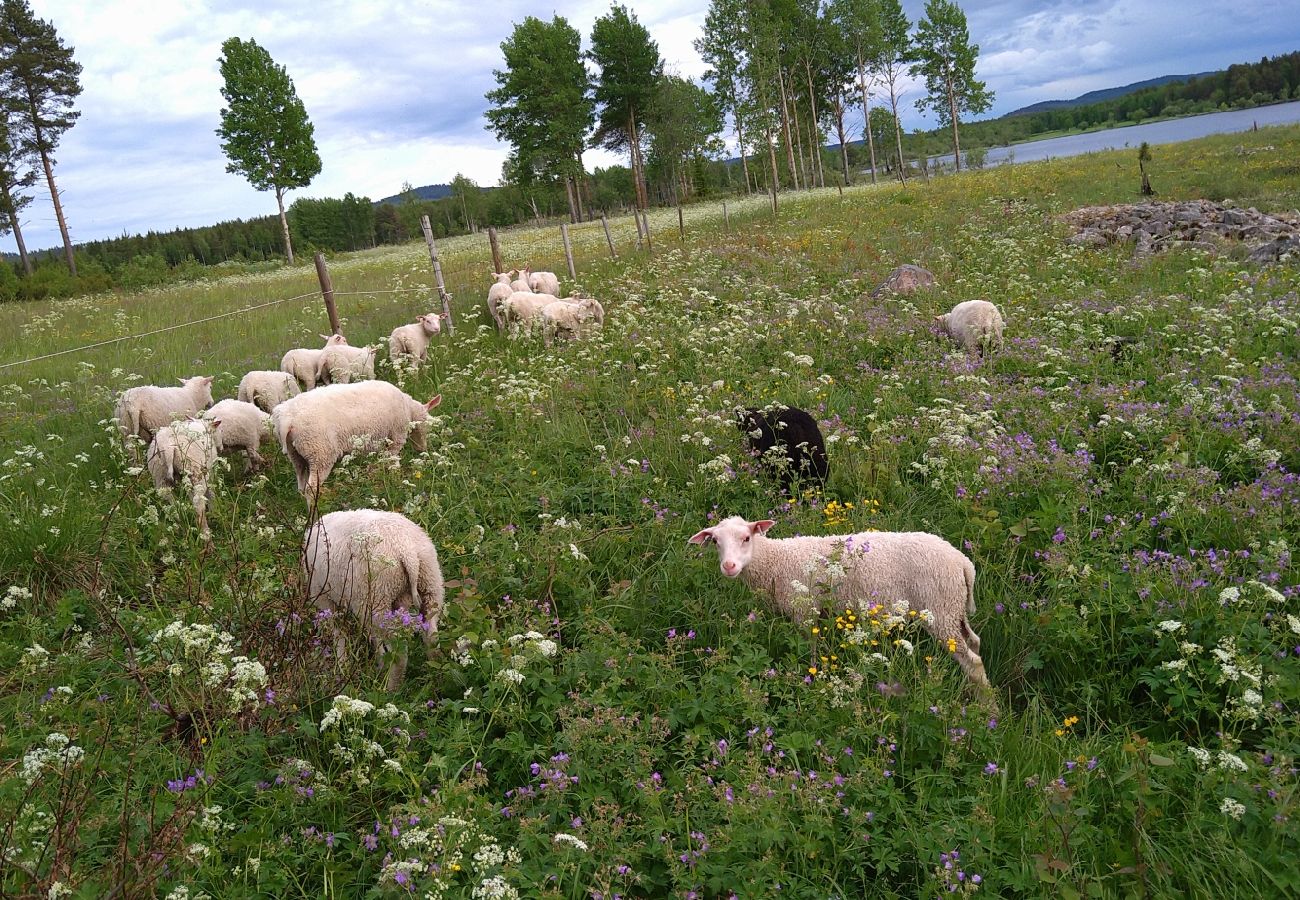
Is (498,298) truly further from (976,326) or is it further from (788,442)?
(788,442)

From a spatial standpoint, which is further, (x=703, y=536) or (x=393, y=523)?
(x=703, y=536)

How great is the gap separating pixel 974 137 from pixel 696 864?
146215 mm

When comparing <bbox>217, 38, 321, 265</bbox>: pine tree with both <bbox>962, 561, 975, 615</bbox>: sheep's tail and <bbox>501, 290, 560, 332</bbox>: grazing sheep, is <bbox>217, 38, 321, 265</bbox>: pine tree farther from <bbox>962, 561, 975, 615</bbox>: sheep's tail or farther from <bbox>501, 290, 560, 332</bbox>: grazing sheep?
<bbox>962, 561, 975, 615</bbox>: sheep's tail

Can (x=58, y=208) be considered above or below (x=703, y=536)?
above

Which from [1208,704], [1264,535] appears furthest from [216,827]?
[1264,535]

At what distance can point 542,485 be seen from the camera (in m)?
6.91

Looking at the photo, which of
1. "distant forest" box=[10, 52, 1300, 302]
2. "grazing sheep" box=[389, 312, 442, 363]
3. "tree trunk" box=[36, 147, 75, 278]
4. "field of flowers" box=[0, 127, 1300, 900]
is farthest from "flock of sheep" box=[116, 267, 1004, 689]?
"distant forest" box=[10, 52, 1300, 302]

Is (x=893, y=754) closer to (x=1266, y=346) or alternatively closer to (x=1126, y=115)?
(x=1266, y=346)

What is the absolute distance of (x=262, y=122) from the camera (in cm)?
4634

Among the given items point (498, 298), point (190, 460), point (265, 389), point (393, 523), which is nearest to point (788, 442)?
point (393, 523)

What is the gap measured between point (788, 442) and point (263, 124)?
52843mm

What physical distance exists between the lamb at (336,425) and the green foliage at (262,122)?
48123 mm

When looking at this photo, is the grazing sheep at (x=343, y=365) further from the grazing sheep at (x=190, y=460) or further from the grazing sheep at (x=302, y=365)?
the grazing sheep at (x=190, y=460)

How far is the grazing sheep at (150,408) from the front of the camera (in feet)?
27.1
